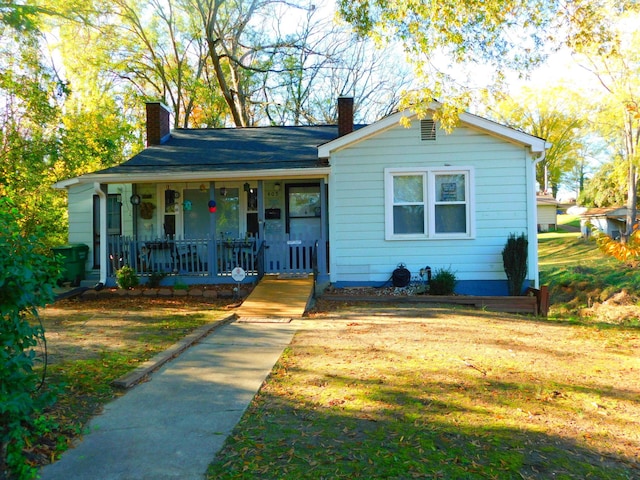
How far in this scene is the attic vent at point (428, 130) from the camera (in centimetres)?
1144

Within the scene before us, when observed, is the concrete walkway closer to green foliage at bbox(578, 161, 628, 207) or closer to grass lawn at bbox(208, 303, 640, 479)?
grass lawn at bbox(208, 303, 640, 479)

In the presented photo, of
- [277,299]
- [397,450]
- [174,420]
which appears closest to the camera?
[397,450]

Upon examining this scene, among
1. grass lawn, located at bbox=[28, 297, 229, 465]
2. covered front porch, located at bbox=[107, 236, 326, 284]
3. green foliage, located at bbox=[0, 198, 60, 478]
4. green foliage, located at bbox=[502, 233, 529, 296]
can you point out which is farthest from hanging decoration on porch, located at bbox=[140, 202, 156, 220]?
green foliage, located at bbox=[0, 198, 60, 478]

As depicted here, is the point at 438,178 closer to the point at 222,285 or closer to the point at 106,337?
Answer: the point at 222,285

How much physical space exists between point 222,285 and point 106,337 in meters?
4.60

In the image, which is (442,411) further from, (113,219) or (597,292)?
(597,292)

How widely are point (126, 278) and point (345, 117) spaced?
261 inches

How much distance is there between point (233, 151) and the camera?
13.7 metres

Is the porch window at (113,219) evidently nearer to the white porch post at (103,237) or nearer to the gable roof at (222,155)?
the gable roof at (222,155)

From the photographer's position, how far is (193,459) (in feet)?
10.9

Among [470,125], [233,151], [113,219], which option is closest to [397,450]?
[470,125]

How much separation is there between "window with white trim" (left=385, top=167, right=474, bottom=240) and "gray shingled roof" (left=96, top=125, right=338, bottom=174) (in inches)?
79.8

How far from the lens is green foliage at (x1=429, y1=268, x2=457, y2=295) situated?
1076 centimetres

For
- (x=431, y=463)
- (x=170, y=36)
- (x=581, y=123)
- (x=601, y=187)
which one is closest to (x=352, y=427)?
(x=431, y=463)
